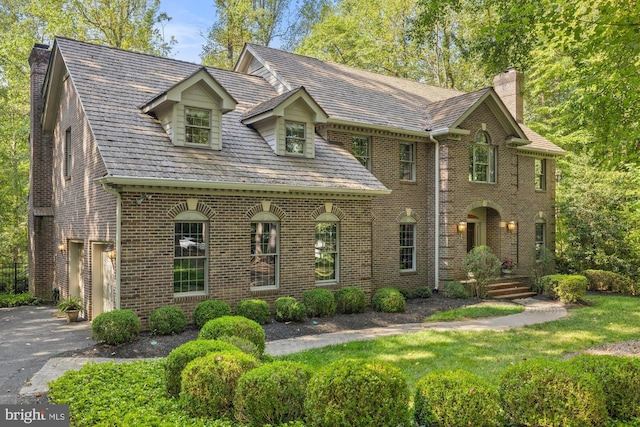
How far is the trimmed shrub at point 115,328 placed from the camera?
9.09m

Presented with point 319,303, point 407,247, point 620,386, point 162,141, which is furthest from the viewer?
point 407,247

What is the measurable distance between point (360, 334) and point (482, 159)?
10732 mm

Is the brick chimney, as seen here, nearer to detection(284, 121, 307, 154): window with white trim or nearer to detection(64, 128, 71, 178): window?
detection(284, 121, 307, 154): window with white trim

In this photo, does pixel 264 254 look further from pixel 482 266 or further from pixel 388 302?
pixel 482 266

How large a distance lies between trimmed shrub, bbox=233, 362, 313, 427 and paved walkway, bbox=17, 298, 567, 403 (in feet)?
12.5

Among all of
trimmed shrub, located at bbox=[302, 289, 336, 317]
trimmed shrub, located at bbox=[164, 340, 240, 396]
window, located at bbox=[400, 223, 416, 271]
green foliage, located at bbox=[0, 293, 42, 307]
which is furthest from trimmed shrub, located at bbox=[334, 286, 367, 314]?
green foliage, located at bbox=[0, 293, 42, 307]

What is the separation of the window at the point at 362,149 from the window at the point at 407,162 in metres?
1.62

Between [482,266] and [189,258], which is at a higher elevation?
[189,258]

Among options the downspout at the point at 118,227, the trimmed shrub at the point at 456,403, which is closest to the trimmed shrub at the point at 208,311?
the downspout at the point at 118,227

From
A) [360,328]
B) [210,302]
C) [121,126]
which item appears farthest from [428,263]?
[121,126]

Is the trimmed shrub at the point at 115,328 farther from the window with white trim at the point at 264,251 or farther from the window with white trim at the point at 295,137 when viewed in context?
the window with white trim at the point at 295,137

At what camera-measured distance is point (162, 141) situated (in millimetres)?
11789

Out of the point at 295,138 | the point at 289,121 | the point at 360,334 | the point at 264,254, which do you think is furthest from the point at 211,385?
the point at 289,121

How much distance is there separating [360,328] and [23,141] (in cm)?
2417
